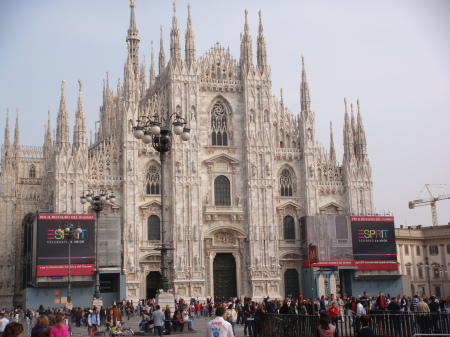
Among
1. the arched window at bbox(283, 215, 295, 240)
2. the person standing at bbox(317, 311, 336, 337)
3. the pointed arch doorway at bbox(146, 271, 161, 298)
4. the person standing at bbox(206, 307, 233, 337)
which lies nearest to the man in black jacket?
the person standing at bbox(317, 311, 336, 337)

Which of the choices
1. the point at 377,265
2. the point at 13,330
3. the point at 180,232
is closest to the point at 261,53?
the point at 180,232

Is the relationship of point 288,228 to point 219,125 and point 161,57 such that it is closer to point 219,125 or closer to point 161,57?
point 219,125

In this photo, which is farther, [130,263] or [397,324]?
[130,263]

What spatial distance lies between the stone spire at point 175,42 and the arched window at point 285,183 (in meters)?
12.6

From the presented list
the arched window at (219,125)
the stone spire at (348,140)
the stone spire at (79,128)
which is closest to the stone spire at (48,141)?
the stone spire at (79,128)

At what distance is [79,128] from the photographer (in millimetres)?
49625

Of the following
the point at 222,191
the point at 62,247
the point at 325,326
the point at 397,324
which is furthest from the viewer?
the point at 222,191

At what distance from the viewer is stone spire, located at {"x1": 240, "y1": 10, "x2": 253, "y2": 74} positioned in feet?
178

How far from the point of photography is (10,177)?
67375 mm

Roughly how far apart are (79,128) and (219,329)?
39808mm

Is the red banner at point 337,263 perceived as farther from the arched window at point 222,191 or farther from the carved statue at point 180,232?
the carved statue at point 180,232

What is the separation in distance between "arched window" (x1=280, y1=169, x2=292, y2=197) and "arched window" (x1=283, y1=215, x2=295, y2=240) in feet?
6.23

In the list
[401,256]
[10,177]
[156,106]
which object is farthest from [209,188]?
[401,256]

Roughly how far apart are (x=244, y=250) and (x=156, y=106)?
1316cm
